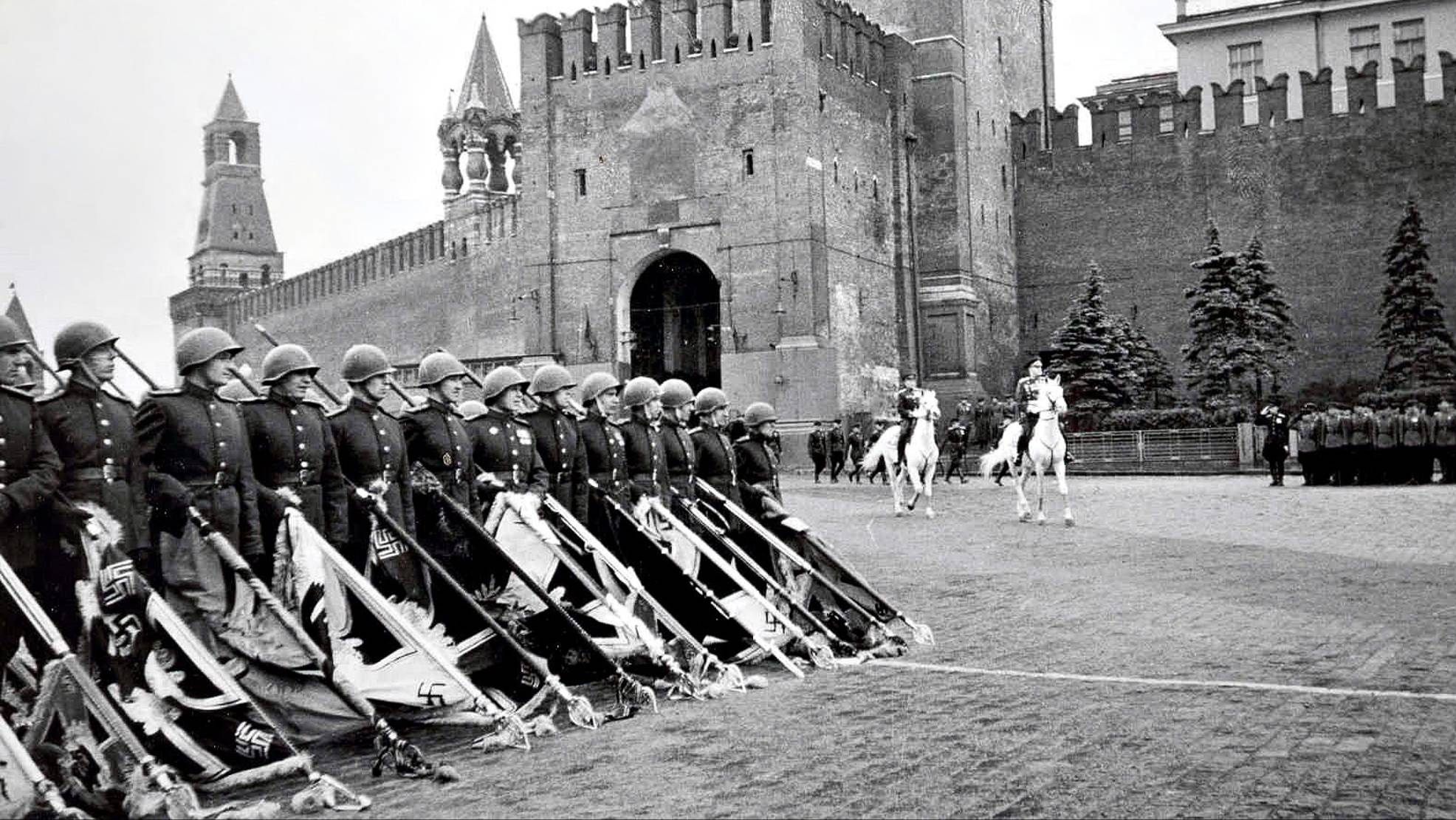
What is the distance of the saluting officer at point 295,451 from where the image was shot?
6832 millimetres

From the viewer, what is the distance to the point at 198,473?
252 inches

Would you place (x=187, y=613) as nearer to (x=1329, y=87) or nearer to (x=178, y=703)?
(x=178, y=703)

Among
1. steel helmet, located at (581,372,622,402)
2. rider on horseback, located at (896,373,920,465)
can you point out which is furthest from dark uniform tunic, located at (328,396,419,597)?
rider on horseback, located at (896,373,920,465)

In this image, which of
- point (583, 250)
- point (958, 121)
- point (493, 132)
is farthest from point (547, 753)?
point (493, 132)

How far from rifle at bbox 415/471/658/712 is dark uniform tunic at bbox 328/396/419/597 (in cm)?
25

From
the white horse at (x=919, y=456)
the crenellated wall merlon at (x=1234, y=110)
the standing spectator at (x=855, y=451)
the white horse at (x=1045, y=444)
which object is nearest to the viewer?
the white horse at (x=1045, y=444)

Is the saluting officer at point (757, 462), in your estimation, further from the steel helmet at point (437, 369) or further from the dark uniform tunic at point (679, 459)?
the steel helmet at point (437, 369)

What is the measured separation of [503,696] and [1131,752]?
2.59 meters

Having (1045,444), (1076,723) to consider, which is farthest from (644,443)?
(1045,444)

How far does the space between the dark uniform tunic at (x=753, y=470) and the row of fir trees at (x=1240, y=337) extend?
2586cm

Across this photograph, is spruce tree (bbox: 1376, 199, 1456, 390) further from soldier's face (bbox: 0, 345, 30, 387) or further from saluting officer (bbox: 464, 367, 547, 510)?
soldier's face (bbox: 0, 345, 30, 387)

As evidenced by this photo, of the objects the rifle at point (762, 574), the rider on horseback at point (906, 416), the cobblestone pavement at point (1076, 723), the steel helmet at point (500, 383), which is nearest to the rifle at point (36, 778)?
the cobblestone pavement at point (1076, 723)

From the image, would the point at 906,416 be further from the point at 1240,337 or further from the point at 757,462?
the point at 1240,337

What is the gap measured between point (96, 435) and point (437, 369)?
2.39 metres
